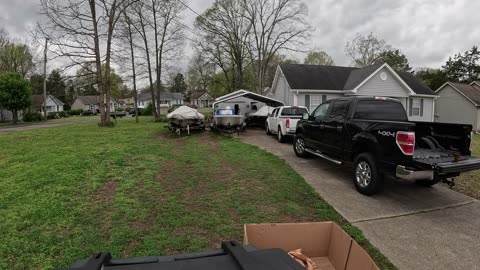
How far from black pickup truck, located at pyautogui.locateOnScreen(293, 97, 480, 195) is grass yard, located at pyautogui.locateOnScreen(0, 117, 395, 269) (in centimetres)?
121

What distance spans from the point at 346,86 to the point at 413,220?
20075 mm

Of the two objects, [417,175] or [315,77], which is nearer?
[417,175]

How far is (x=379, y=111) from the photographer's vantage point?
6.39m

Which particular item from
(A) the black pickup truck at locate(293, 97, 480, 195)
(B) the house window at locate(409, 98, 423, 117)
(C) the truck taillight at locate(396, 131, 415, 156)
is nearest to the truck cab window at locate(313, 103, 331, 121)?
(A) the black pickup truck at locate(293, 97, 480, 195)

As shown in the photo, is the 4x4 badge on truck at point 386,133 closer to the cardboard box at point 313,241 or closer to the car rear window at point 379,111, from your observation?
the car rear window at point 379,111

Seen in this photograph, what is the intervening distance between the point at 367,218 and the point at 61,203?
5.12m

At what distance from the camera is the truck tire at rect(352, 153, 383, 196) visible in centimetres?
531

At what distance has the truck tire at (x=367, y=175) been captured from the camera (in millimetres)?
5312

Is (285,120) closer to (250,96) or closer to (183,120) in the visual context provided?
(183,120)

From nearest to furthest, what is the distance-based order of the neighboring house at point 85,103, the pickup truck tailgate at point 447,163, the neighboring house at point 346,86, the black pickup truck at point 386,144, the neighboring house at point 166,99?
the pickup truck tailgate at point 447,163 → the black pickup truck at point 386,144 → the neighboring house at point 346,86 → the neighboring house at point 85,103 → the neighboring house at point 166,99

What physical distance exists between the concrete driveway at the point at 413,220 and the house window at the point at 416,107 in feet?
68.6

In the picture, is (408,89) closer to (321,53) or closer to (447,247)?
(447,247)

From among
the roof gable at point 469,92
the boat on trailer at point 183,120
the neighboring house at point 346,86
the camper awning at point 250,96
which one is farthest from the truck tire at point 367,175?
the roof gable at point 469,92

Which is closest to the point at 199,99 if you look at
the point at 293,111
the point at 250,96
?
the point at 250,96
